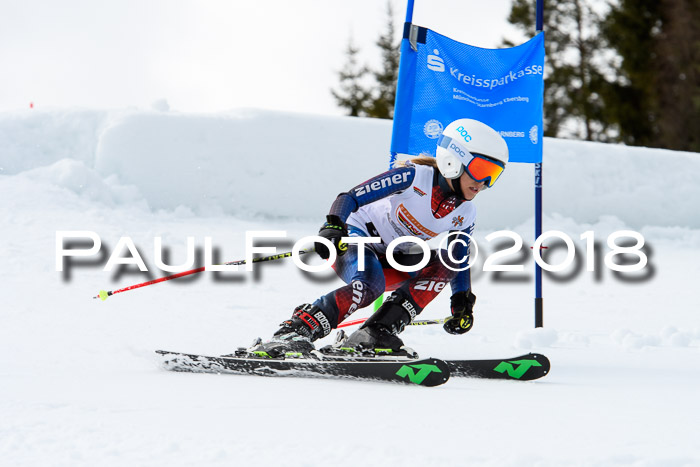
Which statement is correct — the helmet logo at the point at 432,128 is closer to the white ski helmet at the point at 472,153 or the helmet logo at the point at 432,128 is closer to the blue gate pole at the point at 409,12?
the blue gate pole at the point at 409,12

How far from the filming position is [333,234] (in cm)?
357

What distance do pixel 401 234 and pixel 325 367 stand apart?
96 cm

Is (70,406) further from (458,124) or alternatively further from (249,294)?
(249,294)

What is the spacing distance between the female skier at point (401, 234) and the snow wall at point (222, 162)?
5.85 metres

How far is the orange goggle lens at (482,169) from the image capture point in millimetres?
3770

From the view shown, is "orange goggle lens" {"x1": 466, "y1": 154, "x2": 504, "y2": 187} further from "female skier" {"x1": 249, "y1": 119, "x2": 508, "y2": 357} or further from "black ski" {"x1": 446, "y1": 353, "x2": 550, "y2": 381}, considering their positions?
"black ski" {"x1": 446, "y1": 353, "x2": 550, "y2": 381}

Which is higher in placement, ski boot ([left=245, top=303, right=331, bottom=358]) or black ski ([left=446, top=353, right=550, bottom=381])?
ski boot ([left=245, top=303, right=331, bottom=358])

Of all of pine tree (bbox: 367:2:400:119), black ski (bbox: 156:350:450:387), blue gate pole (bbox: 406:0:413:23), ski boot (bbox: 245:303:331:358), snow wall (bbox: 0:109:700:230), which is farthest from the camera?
pine tree (bbox: 367:2:400:119)

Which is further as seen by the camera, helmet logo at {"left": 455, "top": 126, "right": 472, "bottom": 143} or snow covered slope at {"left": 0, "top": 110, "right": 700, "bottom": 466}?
helmet logo at {"left": 455, "top": 126, "right": 472, "bottom": 143}

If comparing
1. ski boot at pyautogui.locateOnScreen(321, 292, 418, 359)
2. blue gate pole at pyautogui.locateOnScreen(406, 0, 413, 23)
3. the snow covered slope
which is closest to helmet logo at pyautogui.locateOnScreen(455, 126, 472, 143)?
ski boot at pyautogui.locateOnScreen(321, 292, 418, 359)

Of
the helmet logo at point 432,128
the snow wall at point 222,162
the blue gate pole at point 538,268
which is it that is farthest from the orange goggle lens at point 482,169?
the snow wall at point 222,162

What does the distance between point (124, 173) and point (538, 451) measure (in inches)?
328

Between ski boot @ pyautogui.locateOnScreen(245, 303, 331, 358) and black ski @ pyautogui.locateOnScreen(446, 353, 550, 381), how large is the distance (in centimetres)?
68

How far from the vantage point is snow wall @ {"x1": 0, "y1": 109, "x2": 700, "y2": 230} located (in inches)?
377
